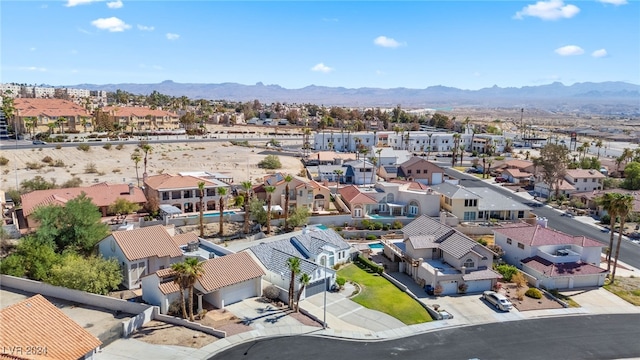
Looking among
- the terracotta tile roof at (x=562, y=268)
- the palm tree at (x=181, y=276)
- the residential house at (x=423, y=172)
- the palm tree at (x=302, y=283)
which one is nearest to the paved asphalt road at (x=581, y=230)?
the terracotta tile roof at (x=562, y=268)

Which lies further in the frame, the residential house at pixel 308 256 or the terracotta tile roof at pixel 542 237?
the terracotta tile roof at pixel 542 237

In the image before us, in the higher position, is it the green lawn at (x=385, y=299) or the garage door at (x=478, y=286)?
the garage door at (x=478, y=286)

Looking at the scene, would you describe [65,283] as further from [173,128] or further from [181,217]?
[173,128]

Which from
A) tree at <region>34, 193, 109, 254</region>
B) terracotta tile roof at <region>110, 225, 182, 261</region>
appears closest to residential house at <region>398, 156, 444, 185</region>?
terracotta tile roof at <region>110, 225, 182, 261</region>

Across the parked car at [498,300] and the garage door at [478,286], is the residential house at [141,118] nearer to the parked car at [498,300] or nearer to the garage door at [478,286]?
the garage door at [478,286]

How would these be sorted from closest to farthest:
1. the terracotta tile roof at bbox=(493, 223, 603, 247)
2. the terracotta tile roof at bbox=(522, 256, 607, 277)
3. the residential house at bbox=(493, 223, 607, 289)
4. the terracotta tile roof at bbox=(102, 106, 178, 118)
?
the terracotta tile roof at bbox=(522, 256, 607, 277), the residential house at bbox=(493, 223, 607, 289), the terracotta tile roof at bbox=(493, 223, 603, 247), the terracotta tile roof at bbox=(102, 106, 178, 118)

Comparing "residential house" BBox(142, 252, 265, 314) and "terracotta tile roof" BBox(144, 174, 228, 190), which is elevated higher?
"terracotta tile roof" BBox(144, 174, 228, 190)

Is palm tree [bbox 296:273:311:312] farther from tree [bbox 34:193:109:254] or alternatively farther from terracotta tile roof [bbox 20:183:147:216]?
terracotta tile roof [bbox 20:183:147:216]
